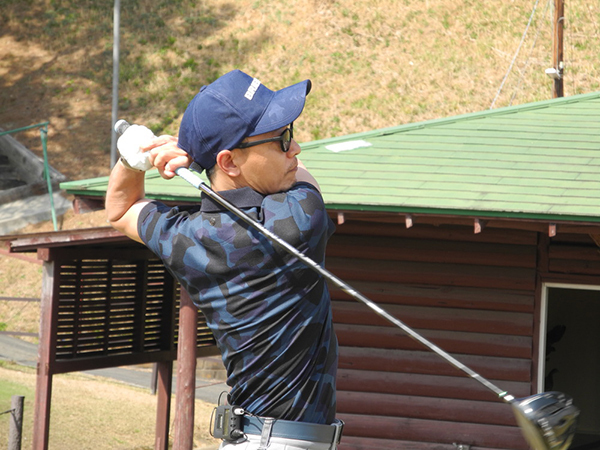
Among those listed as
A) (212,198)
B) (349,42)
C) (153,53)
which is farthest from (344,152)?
(153,53)

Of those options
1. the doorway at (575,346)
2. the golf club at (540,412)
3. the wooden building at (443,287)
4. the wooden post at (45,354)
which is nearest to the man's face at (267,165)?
the golf club at (540,412)

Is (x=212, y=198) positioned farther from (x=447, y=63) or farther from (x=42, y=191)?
(x=447, y=63)

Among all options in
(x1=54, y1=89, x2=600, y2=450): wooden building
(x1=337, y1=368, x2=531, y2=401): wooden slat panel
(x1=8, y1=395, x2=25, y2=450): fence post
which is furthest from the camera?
(x1=8, y1=395, x2=25, y2=450): fence post

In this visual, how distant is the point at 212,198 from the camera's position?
89.5 inches

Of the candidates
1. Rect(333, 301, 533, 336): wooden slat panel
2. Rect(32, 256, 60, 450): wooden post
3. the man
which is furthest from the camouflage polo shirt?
Rect(32, 256, 60, 450): wooden post

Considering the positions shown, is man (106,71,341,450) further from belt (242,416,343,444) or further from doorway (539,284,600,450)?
doorway (539,284,600,450)

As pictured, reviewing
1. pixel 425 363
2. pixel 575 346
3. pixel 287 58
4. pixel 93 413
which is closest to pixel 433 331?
pixel 425 363

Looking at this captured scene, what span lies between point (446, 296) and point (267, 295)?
4.83 meters

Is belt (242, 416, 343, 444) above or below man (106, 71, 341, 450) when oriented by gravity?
below

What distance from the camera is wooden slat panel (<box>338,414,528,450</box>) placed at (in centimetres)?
665

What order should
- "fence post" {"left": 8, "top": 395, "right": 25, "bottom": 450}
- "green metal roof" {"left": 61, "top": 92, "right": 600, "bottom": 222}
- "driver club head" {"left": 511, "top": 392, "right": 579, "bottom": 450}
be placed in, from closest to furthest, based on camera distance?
"driver club head" {"left": 511, "top": 392, "right": 579, "bottom": 450}, "green metal roof" {"left": 61, "top": 92, "right": 600, "bottom": 222}, "fence post" {"left": 8, "top": 395, "right": 25, "bottom": 450}

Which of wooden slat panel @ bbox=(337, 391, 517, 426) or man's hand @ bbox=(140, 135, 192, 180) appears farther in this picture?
wooden slat panel @ bbox=(337, 391, 517, 426)

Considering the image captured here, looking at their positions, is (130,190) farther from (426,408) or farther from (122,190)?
(426,408)

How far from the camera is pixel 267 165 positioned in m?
2.25
